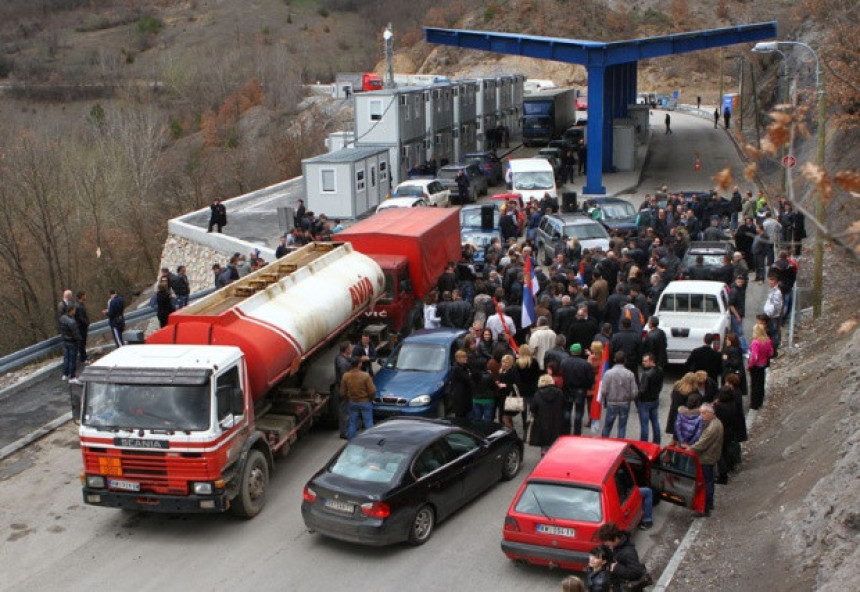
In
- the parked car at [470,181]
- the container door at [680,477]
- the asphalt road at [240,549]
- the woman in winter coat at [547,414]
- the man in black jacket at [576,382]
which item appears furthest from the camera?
the parked car at [470,181]

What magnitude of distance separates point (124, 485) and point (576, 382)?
262 inches

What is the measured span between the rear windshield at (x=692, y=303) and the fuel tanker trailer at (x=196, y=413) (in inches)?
301

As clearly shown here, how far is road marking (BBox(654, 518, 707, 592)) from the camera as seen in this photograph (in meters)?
11.4

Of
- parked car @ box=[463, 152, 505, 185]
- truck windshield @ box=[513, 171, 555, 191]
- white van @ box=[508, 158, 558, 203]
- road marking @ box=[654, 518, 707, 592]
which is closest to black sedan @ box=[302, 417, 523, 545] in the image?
road marking @ box=[654, 518, 707, 592]

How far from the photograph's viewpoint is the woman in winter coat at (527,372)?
15859 mm

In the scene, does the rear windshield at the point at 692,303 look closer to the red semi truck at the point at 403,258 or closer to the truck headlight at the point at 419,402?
the red semi truck at the point at 403,258

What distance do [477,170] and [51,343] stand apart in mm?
24367

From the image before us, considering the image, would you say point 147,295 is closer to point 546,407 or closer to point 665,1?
point 546,407

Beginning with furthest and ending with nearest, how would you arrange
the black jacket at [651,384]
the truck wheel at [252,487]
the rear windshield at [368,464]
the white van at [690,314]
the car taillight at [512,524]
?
the white van at [690,314], the black jacket at [651,384], the truck wheel at [252,487], the rear windshield at [368,464], the car taillight at [512,524]

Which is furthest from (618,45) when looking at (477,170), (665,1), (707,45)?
(665,1)

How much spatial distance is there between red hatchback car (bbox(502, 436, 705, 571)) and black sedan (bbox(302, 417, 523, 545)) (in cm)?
143

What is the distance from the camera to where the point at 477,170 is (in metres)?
43.2

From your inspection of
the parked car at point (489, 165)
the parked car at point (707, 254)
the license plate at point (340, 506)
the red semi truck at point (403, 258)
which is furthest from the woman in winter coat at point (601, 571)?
the parked car at point (489, 165)

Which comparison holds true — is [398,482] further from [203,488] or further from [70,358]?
[70,358]
